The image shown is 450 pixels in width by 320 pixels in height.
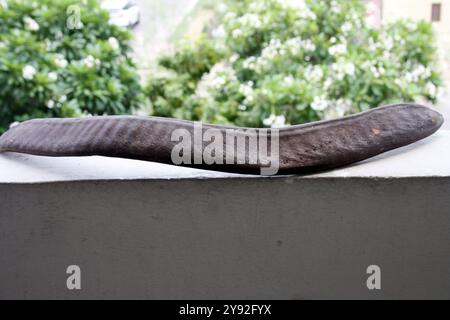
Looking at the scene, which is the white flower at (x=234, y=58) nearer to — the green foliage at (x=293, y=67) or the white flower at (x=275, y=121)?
the green foliage at (x=293, y=67)

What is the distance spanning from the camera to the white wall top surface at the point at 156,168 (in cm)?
109

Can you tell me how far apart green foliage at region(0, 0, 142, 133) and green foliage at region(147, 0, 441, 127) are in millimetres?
475

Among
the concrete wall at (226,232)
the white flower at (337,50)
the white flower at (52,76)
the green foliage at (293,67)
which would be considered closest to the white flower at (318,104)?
the green foliage at (293,67)

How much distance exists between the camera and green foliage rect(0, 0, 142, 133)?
2520mm

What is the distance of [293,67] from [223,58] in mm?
582

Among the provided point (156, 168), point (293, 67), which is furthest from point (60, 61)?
point (156, 168)

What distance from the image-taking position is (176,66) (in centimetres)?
353

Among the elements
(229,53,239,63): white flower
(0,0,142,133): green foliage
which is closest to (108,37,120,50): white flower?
(0,0,142,133): green foliage

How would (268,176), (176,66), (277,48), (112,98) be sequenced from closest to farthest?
(268,176), (112,98), (277,48), (176,66)

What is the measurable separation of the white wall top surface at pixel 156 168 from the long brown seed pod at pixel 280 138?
3 centimetres

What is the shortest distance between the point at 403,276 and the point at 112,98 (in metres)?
1.90

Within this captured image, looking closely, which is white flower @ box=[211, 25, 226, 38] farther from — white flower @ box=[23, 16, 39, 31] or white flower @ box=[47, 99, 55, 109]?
white flower @ box=[47, 99, 55, 109]

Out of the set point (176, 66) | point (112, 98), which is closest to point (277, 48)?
point (176, 66)

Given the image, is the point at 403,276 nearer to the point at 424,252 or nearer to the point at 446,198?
the point at 424,252
